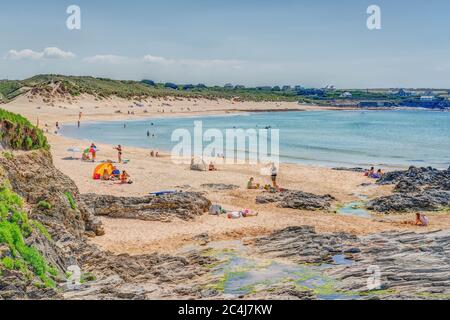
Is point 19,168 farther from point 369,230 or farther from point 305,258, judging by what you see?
point 369,230

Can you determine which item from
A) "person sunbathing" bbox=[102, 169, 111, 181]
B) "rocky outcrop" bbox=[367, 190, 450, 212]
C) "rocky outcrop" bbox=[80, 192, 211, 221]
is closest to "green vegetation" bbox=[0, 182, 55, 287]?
"rocky outcrop" bbox=[80, 192, 211, 221]

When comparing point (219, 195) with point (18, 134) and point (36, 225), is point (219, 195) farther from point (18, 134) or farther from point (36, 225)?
point (36, 225)

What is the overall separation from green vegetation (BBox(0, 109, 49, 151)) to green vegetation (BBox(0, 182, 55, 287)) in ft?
9.49

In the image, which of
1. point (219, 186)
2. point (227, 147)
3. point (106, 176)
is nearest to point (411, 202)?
point (219, 186)

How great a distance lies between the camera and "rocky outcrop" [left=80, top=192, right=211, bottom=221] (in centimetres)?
1755

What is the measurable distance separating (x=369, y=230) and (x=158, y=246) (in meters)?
7.21

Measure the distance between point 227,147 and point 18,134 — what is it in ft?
115

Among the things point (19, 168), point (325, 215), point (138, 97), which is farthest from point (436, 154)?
point (138, 97)

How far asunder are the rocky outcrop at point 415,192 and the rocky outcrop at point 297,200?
6.75ft

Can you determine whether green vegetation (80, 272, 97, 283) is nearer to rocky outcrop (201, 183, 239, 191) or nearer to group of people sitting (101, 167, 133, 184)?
group of people sitting (101, 167, 133, 184)

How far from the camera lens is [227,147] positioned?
4800 cm

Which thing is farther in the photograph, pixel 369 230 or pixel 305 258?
pixel 369 230
